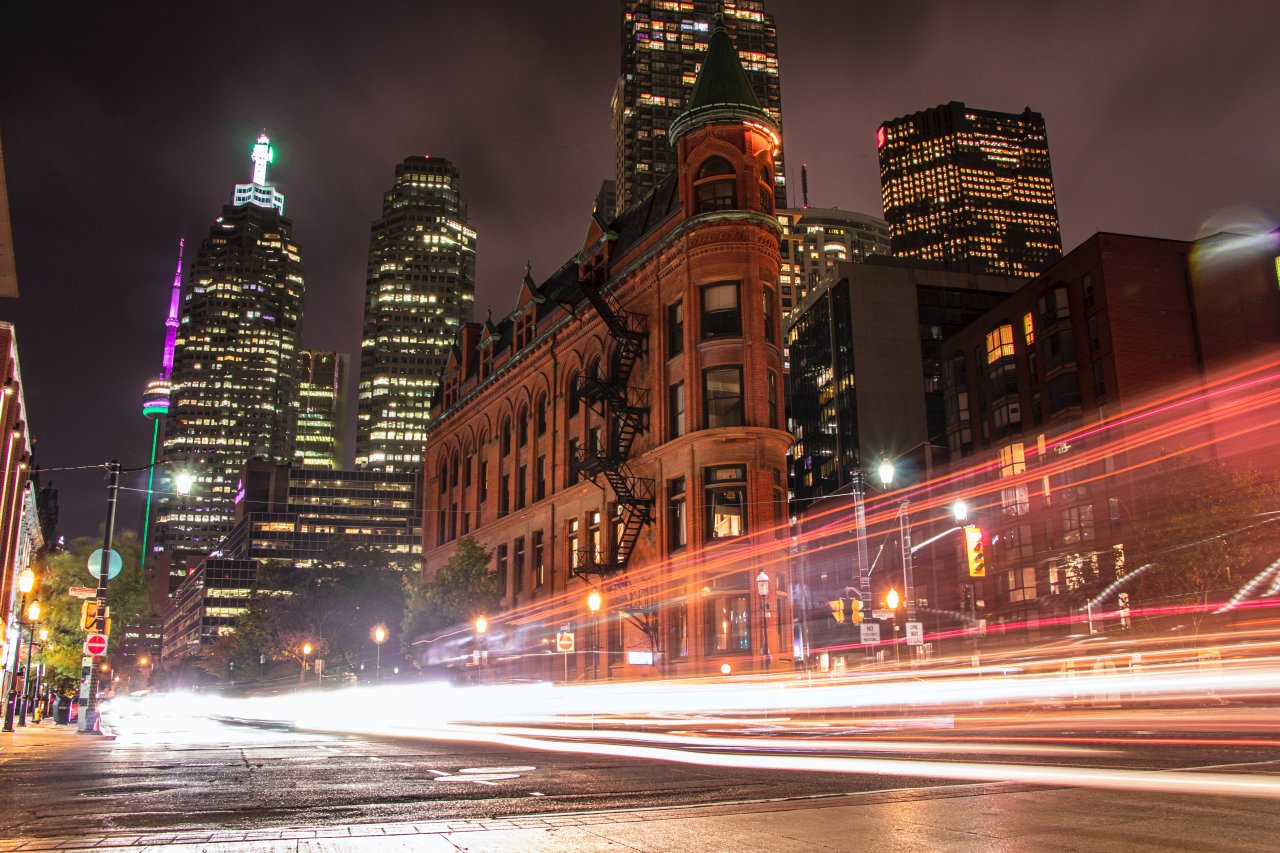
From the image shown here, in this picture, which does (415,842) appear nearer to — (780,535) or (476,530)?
(780,535)

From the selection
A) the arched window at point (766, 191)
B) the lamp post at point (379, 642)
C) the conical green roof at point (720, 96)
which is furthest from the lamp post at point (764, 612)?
the lamp post at point (379, 642)

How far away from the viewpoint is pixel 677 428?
138ft

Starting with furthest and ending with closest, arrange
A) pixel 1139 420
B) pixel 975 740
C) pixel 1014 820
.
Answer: pixel 1139 420, pixel 975 740, pixel 1014 820

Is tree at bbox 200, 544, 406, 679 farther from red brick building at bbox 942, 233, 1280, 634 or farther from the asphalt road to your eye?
the asphalt road

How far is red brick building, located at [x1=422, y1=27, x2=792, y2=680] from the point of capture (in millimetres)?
38469

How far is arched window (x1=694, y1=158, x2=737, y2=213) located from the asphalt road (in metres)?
27.6

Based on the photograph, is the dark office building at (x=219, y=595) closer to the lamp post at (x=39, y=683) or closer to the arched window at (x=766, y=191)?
the lamp post at (x=39, y=683)

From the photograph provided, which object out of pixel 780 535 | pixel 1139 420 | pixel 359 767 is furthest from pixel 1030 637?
pixel 359 767

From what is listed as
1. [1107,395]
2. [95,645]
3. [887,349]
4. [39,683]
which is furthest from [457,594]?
[887,349]

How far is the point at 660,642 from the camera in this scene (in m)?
39.6

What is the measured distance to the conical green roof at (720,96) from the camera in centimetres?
4166

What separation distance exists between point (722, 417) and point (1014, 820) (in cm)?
3158

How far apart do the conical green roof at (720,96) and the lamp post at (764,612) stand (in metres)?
19.8

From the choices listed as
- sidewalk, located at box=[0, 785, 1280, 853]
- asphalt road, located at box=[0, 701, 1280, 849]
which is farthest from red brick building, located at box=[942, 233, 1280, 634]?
sidewalk, located at box=[0, 785, 1280, 853]
